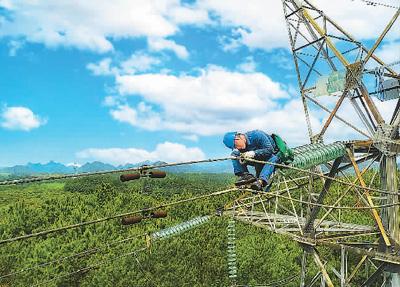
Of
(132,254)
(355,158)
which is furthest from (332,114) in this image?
(132,254)

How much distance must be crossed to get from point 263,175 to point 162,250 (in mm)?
21227

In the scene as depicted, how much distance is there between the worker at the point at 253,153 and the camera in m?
9.41

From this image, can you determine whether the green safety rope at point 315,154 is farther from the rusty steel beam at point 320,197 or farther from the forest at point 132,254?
the forest at point 132,254

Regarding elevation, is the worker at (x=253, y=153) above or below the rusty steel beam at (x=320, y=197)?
above

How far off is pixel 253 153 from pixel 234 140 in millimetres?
509

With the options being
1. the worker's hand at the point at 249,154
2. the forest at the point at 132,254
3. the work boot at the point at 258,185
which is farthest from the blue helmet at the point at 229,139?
the forest at the point at 132,254

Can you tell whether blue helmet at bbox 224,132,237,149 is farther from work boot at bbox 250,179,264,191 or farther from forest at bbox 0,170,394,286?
forest at bbox 0,170,394,286

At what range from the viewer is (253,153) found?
933 cm

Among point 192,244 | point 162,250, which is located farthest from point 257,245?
point 162,250

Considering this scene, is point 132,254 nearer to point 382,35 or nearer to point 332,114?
point 332,114

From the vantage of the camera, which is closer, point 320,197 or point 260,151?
point 260,151

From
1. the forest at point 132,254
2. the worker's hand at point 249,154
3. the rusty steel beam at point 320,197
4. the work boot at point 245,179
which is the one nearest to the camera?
the worker's hand at point 249,154

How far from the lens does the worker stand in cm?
941

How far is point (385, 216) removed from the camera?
14750mm
